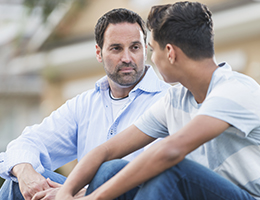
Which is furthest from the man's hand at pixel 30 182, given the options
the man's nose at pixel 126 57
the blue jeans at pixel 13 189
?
the man's nose at pixel 126 57

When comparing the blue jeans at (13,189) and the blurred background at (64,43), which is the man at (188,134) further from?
the blurred background at (64,43)

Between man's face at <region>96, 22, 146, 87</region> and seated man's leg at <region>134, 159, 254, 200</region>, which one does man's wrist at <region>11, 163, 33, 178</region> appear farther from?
seated man's leg at <region>134, 159, 254, 200</region>

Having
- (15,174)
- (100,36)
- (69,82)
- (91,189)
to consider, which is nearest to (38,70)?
(69,82)

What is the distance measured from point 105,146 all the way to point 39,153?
30.0 inches

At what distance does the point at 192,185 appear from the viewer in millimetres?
1761

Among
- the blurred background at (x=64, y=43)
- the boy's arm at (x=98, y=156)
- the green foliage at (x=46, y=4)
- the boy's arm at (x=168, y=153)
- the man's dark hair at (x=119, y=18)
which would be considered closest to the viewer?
the boy's arm at (x=168, y=153)

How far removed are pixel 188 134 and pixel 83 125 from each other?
138 centimetres

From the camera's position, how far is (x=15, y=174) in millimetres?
2521

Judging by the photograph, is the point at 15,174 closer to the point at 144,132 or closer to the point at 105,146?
the point at 105,146

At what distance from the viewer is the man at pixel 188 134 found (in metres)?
1.70

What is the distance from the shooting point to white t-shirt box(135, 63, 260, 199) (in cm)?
173

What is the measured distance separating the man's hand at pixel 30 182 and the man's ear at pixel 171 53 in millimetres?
1009

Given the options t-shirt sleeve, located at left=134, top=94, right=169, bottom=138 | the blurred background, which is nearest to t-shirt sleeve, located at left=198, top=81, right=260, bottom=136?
t-shirt sleeve, located at left=134, top=94, right=169, bottom=138

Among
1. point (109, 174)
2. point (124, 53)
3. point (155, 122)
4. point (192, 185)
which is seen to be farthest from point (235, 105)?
point (124, 53)
